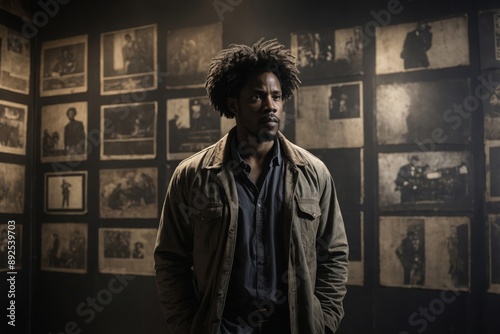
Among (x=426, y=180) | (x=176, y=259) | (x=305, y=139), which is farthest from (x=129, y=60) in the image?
(x=426, y=180)

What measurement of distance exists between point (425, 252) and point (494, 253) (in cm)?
39

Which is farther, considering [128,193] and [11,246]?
[11,246]

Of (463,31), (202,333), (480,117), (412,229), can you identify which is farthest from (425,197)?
(202,333)

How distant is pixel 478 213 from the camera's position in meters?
3.04

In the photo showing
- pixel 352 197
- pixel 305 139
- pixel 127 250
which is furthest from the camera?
pixel 127 250

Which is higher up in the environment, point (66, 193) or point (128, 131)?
point (128, 131)

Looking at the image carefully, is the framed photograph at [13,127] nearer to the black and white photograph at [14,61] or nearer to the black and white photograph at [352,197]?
the black and white photograph at [14,61]

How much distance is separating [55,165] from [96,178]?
1.51ft

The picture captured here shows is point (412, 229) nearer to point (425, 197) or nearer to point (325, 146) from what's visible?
point (425, 197)

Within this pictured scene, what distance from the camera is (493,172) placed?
3.02 m

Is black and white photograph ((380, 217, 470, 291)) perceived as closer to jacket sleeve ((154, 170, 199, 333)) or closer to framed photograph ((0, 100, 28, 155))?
jacket sleeve ((154, 170, 199, 333))

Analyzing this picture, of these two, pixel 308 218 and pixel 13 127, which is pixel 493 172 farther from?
pixel 13 127

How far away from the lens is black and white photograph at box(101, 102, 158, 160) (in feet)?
13.2

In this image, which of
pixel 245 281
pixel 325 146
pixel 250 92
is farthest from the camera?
pixel 325 146
